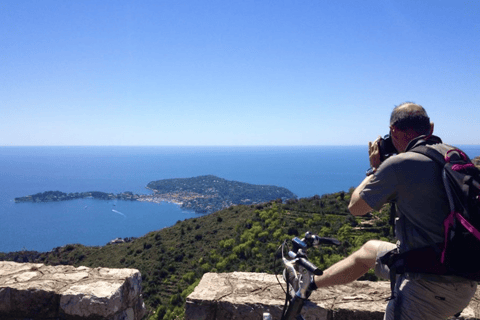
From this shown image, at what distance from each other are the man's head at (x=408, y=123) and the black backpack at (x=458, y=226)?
0.21m

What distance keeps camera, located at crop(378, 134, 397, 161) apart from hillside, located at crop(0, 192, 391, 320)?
1477 centimetres

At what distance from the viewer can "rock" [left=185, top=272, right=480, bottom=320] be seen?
2320 millimetres

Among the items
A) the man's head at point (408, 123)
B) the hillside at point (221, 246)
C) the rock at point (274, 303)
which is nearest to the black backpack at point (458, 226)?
the man's head at point (408, 123)

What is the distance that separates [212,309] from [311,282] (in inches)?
40.0

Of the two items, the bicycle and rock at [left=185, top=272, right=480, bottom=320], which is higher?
the bicycle

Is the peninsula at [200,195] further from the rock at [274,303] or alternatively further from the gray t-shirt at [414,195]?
the gray t-shirt at [414,195]

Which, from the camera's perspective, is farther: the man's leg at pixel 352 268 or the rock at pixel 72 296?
the rock at pixel 72 296

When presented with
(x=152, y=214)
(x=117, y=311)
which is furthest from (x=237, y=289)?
(x=152, y=214)

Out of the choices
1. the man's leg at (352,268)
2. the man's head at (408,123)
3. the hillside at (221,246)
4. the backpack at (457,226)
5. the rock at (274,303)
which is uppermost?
the man's head at (408,123)

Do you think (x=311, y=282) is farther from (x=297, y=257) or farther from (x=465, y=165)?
(x=465, y=165)

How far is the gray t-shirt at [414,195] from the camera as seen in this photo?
1614 millimetres

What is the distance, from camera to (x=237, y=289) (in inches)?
101

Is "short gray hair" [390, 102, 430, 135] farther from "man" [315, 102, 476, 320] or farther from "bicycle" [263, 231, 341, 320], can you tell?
"bicycle" [263, 231, 341, 320]

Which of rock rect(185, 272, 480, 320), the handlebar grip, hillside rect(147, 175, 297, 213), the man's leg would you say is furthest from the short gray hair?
hillside rect(147, 175, 297, 213)
